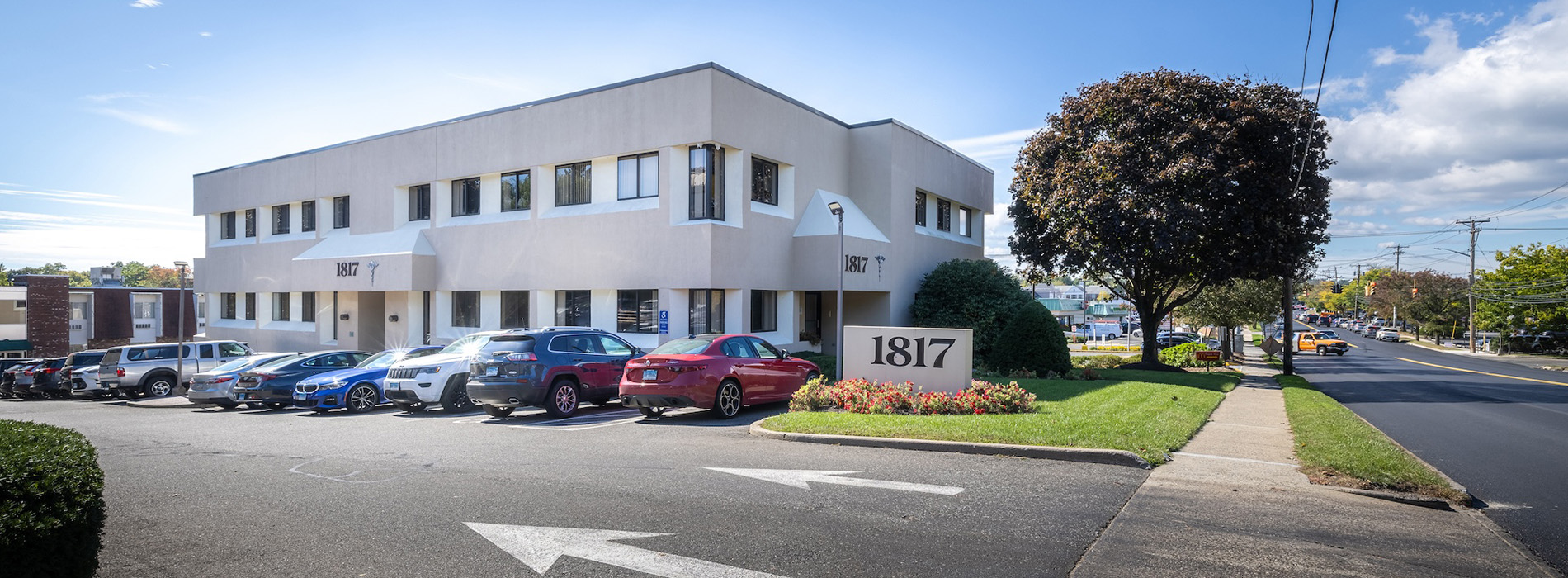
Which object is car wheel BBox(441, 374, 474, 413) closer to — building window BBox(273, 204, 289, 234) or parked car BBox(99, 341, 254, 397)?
parked car BBox(99, 341, 254, 397)

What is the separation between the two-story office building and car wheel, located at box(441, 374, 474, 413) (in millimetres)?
5857

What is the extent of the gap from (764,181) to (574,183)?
5606mm

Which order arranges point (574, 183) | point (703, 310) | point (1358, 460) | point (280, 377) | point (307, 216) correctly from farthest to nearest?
1. point (307, 216)
2. point (574, 183)
3. point (703, 310)
4. point (280, 377)
5. point (1358, 460)

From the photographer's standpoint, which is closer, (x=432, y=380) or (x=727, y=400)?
(x=727, y=400)

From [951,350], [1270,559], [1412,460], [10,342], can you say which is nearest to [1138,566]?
[1270,559]

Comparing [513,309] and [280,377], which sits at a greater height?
[513,309]

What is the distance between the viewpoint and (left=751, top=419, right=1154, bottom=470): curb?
916 centimetres

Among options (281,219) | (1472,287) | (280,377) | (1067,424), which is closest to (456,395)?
(280,377)

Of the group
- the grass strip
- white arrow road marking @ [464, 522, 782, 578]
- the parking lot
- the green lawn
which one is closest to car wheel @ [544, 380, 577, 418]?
the parking lot

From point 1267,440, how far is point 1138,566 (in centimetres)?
702

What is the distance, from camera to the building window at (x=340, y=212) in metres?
31.4

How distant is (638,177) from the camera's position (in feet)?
73.4

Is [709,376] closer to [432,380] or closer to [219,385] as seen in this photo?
[432,380]

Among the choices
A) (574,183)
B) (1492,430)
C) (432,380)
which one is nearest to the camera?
(1492,430)
